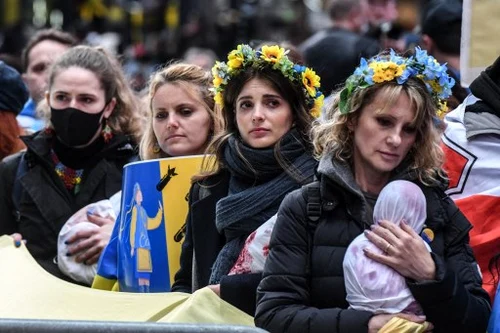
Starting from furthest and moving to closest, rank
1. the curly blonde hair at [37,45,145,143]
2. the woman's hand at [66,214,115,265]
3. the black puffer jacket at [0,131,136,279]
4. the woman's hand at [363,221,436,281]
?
1. the curly blonde hair at [37,45,145,143]
2. the black puffer jacket at [0,131,136,279]
3. the woman's hand at [66,214,115,265]
4. the woman's hand at [363,221,436,281]

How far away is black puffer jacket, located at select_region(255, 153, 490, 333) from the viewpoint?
5.71 m

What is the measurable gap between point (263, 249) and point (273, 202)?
26 cm

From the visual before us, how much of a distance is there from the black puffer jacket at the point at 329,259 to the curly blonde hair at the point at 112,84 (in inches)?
117

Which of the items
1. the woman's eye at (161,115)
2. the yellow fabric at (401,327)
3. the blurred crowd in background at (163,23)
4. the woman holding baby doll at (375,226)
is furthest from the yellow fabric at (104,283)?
the blurred crowd in background at (163,23)

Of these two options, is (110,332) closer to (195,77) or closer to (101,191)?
(195,77)

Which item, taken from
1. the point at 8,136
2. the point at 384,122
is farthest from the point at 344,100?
the point at 8,136

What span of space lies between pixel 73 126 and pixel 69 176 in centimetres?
28

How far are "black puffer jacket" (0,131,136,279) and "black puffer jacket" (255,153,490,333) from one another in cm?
261

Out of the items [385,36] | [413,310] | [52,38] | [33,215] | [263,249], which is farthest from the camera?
[385,36]

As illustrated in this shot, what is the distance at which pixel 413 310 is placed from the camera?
18.4ft

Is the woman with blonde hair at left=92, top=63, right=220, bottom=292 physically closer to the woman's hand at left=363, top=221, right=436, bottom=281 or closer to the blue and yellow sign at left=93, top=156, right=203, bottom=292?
the blue and yellow sign at left=93, top=156, right=203, bottom=292

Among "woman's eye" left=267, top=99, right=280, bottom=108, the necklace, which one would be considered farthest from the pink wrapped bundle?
the necklace

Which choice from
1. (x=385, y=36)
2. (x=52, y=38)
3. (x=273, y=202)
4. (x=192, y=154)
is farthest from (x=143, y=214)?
(x=385, y=36)

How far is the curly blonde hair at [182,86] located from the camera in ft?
25.0
